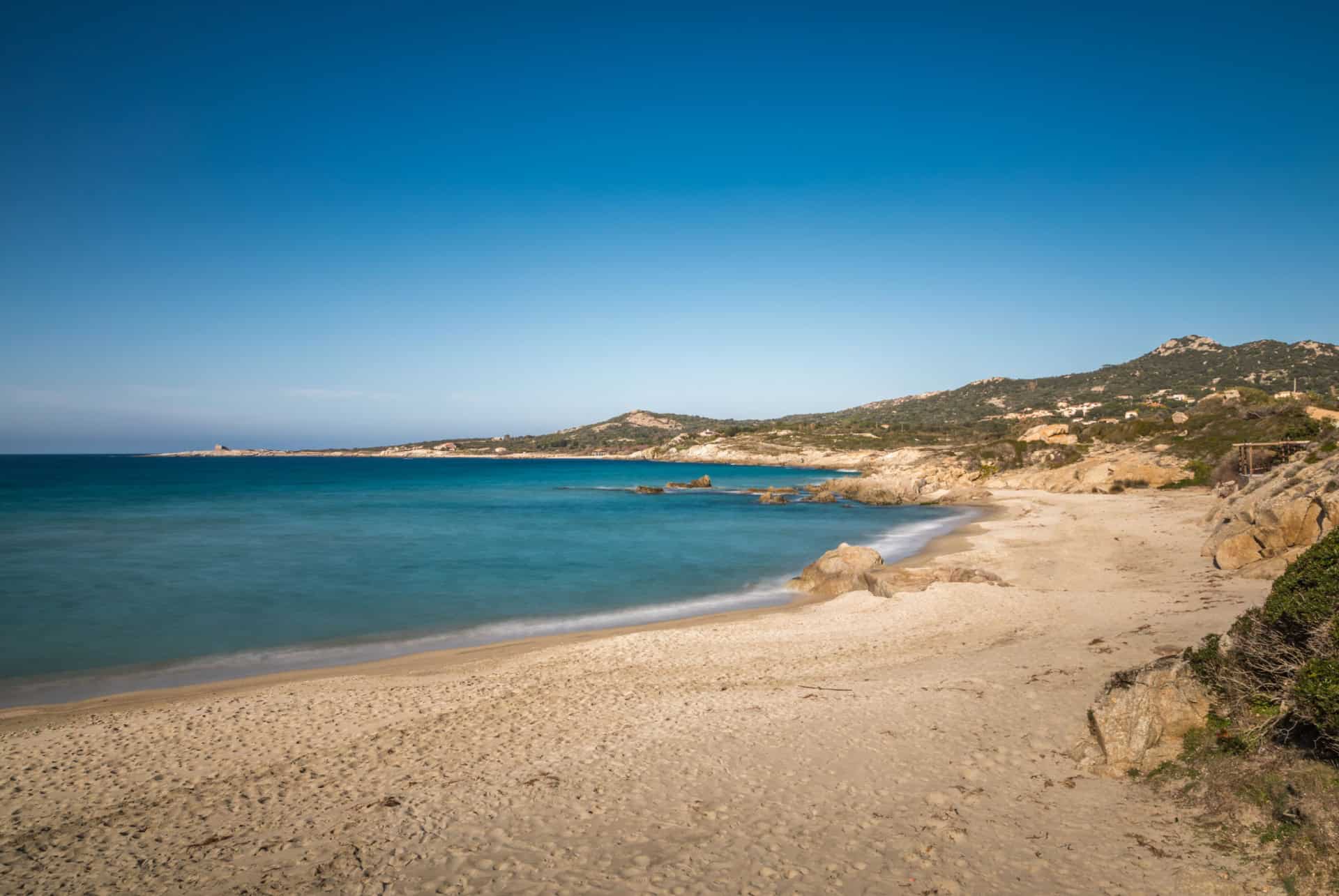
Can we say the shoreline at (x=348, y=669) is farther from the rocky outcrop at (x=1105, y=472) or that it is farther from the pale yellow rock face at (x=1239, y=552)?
the rocky outcrop at (x=1105, y=472)

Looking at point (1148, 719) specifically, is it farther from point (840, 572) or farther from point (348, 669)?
point (348, 669)

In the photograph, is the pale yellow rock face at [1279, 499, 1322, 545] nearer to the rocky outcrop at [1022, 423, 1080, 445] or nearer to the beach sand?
the beach sand

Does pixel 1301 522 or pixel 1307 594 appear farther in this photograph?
pixel 1301 522

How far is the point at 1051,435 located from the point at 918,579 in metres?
55.5

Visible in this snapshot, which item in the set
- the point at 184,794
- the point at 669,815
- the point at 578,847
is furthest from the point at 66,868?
the point at 669,815

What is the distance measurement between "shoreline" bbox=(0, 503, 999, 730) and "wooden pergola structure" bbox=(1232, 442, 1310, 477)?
76.8 ft

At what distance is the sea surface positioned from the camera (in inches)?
635

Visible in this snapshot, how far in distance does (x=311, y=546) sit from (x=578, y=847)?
107 ft

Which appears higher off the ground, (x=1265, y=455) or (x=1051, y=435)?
(x=1051, y=435)

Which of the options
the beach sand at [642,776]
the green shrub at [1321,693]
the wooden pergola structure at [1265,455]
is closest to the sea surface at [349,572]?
the beach sand at [642,776]

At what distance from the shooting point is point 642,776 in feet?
25.1

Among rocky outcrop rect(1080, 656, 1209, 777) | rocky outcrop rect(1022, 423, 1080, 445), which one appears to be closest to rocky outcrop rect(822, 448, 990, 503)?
rocky outcrop rect(1022, 423, 1080, 445)

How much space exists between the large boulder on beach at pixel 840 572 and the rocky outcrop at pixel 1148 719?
1200 centimetres

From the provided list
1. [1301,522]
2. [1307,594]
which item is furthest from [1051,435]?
[1307,594]
